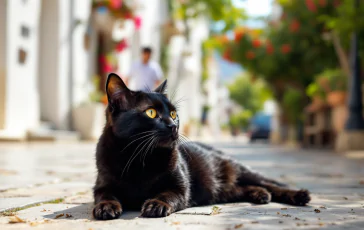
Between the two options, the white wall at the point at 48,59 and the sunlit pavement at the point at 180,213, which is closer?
the sunlit pavement at the point at 180,213

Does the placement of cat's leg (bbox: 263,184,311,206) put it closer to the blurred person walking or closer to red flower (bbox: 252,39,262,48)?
the blurred person walking

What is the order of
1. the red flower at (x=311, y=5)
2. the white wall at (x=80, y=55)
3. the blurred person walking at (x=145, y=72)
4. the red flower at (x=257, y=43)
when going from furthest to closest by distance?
the red flower at (x=257, y=43)
the white wall at (x=80, y=55)
the red flower at (x=311, y=5)
the blurred person walking at (x=145, y=72)

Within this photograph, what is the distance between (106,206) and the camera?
8.59 feet

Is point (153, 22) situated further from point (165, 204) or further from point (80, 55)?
point (165, 204)

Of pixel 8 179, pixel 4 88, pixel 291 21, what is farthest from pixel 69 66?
pixel 8 179

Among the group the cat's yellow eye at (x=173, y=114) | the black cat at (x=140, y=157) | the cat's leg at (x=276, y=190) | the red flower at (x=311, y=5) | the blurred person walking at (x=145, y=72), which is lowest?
the cat's leg at (x=276, y=190)

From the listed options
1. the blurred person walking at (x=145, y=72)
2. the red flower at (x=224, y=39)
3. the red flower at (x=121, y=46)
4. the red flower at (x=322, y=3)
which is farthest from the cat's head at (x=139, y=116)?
the red flower at (x=224, y=39)

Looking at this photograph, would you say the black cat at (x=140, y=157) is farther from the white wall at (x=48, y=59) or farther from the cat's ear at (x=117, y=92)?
the white wall at (x=48, y=59)

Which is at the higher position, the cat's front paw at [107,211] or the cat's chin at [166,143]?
the cat's chin at [166,143]

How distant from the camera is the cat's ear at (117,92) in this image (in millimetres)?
2859

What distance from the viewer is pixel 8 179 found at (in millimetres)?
4488

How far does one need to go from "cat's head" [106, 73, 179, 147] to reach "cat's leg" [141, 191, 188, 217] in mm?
289

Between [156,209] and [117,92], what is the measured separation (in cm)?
73

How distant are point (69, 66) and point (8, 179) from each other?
400 inches
